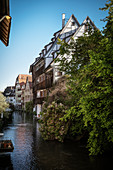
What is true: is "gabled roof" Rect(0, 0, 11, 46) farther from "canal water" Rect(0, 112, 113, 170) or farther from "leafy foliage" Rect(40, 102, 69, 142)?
"leafy foliage" Rect(40, 102, 69, 142)

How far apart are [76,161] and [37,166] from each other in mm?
2192

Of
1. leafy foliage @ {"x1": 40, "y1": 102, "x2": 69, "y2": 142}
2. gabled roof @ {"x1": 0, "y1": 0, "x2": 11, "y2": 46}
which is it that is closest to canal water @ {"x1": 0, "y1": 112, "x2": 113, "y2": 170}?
leafy foliage @ {"x1": 40, "y1": 102, "x2": 69, "y2": 142}

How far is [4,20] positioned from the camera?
3.39 meters

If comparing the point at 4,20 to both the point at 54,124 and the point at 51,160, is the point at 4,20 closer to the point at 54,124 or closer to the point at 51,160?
the point at 51,160

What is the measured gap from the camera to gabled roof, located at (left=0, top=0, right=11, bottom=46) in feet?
9.45

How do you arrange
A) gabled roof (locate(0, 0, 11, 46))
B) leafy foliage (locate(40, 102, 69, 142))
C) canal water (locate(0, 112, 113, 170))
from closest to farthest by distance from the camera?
gabled roof (locate(0, 0, 11, 46))
canal water (locate(0, 112, 113, 170))
leafy foliage (locate(40, 102, 69, 142))

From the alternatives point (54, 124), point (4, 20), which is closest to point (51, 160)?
point (54, 124)

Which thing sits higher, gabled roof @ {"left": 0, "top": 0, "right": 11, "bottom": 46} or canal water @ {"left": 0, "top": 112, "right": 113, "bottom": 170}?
gabled roof @ {"left": 0, "top": 0, "right": 11, "bottom": 46}

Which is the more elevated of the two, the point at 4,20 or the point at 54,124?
the point at 4,20

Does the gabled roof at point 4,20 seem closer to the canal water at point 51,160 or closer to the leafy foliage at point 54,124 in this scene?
the canal water at point 51,160

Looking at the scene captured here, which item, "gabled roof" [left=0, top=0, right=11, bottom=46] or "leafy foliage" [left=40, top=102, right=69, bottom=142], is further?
"leafy foliage" [left=40, top=102, right=69, bottom=142]

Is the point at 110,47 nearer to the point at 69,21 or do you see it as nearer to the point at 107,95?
the point at 107,95

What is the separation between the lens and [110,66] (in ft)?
20.2

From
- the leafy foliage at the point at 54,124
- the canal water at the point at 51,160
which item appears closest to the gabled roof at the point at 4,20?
the canal water at the point at 51,160
